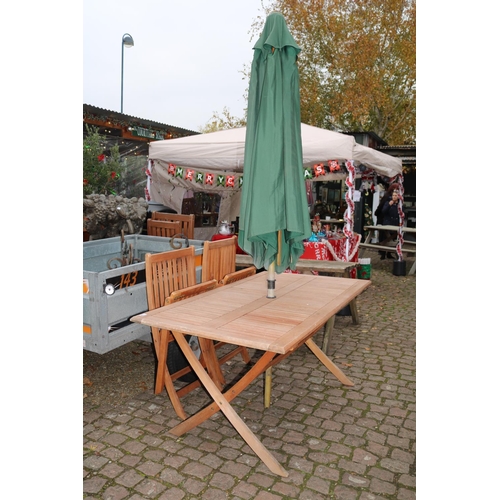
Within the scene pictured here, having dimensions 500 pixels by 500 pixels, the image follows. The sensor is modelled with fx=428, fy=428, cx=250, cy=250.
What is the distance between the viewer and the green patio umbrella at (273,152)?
10.2 ft

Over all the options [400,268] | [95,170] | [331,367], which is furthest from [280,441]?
[95,170]

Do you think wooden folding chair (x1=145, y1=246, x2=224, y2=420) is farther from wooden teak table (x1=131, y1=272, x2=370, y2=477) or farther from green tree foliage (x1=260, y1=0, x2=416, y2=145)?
green tree foliage (x1=260, y1=0, x2=416, y2=145)

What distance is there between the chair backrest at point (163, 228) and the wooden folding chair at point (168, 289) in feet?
12.4

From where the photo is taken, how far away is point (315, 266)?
6.19 metres

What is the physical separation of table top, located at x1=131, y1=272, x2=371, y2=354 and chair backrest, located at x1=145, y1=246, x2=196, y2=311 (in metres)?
0.38

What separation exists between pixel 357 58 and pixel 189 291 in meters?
20.5

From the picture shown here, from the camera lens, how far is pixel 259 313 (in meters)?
2.94

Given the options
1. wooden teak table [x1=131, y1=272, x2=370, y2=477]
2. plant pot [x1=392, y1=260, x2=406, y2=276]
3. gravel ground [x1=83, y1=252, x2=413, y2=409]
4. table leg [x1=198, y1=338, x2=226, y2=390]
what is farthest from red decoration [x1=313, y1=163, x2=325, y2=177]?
table leg [x1=198, y1=338, x2=226, y2=390]

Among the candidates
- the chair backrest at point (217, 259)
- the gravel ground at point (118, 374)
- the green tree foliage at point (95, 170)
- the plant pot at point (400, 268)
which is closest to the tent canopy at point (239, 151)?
the green tree foliage at point (95, 170)

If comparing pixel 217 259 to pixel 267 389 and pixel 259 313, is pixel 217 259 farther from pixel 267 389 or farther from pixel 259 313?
pixel 259 313

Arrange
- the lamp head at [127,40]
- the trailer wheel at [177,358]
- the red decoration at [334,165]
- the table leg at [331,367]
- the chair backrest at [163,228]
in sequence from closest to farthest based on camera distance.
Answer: the trailer wheel at [177,358] → the table leg at [331,367] → the red decoration at [334,165] → the chair backrest at [163,228] → the lamp head at [127,40]

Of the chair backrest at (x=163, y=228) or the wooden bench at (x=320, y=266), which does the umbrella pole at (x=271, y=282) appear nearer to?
the wooden bench at (x=320, y=266)
